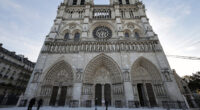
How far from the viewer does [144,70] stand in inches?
484

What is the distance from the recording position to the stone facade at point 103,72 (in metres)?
10.1

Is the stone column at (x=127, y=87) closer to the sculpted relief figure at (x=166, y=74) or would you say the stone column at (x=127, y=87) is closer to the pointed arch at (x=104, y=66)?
the pointed arch at (x=104, y=66)

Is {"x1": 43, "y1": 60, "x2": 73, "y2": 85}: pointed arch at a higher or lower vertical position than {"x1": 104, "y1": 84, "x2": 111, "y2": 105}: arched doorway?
higher

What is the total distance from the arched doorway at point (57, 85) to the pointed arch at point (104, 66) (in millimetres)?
2387

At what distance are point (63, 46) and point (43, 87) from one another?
6.24 metres

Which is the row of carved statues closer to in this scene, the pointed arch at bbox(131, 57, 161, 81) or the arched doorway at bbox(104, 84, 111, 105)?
the pointed arch at bbox(131, 57, 161, 81)

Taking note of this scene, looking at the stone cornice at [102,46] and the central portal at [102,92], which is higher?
the stone cornice at [102,46]

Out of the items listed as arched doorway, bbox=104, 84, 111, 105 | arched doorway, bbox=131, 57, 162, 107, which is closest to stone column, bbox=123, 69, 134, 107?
arched doorway, bbox=131, 57, 162, 107

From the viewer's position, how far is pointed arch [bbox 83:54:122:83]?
1123 centimetres

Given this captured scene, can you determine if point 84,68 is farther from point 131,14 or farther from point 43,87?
point 131,14

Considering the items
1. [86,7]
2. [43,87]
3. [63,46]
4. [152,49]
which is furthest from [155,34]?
[43,87]

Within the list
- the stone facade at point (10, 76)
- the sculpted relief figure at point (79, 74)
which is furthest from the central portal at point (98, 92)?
the stone facade at point (10, 76)

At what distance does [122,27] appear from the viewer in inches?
612

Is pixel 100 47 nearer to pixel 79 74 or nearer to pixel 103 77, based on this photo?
pixel 103 77
